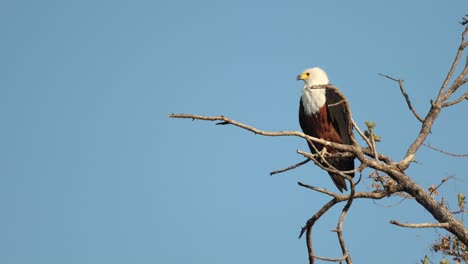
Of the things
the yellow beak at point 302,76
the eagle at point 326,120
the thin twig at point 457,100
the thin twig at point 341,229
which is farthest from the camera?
the yellow beak at point 302,76

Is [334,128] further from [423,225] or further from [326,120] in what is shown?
[423,225]

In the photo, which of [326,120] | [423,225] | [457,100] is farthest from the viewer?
[326,120]

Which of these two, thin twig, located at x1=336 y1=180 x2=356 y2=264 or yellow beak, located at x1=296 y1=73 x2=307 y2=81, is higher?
yellow beak, located at x1=296 y1=73 x2=307 y2=81

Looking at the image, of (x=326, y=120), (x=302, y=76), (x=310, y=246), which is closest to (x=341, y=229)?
(x=310, y=246)

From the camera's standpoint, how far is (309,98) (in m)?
8.94

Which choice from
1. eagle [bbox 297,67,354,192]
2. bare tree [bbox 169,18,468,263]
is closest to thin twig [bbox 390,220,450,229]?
bare tree [bbox 169,18,468,263]

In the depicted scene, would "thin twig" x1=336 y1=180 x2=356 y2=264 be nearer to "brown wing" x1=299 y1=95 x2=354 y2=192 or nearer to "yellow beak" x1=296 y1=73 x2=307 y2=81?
"brown wing" x1=299 y1=95 x2=354 y2=192

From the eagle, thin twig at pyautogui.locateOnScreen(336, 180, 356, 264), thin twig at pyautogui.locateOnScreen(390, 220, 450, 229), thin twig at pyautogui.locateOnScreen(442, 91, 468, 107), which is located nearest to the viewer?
Answer: thin twig at pyautogui.locateOnScreen(390, 220, 450, 229)

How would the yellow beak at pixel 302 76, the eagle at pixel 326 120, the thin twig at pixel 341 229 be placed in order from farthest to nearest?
1. the yellow beak at pixel 302 76
2. the eagle at pixel 326 120
3. the thin twig at pixel 341 229

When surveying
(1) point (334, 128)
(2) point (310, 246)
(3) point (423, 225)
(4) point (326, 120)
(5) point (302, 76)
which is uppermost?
(5) point (302, 76)

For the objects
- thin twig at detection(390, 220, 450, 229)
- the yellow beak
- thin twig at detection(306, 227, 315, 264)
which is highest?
the yellow beak

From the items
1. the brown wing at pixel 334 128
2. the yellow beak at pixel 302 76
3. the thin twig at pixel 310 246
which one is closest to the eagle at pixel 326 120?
the brown wing at pixel 334 128

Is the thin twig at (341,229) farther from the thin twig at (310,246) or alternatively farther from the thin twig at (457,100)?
the thin twig at (457,100)

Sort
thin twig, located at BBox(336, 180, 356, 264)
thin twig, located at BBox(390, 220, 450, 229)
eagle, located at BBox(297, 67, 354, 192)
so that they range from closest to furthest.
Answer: thin twig, located at BBox(390, 220, 450, 229)
thin twig, located at BBox(336, 180, 356, 264)
eagle, located at BBox(297, 67, 354, 192)
